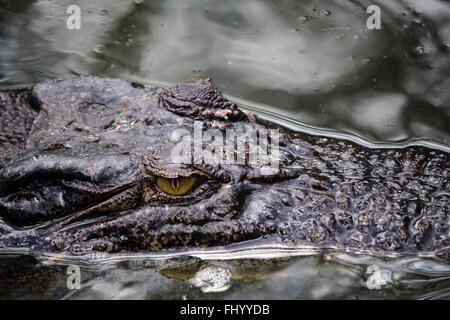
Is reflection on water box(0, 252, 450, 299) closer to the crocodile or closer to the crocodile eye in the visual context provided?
the crocodile

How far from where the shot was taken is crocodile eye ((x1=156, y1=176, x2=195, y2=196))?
293 cm

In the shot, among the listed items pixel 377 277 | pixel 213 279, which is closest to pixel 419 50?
pixel 377 277

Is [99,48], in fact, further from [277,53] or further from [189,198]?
[189,198]

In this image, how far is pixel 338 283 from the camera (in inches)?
112

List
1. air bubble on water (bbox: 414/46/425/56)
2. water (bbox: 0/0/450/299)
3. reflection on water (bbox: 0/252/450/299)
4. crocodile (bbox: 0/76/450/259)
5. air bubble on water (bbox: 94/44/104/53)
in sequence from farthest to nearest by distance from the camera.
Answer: air bubble on water (bbox: 94/44/104/53)
air bubble on water (bbox: 414/46/425/56)
water (bbox: 0/0/450/299)
crocodile (bbox: 0/76/450/259)
reflection on water (bbox: 0/252/450/299)

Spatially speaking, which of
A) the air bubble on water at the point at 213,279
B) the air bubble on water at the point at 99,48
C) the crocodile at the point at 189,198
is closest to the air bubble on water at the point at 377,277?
the crocodile at the point at 189,198

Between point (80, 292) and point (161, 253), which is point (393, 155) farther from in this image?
point (80, 292)

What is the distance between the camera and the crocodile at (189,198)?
293 centimetres

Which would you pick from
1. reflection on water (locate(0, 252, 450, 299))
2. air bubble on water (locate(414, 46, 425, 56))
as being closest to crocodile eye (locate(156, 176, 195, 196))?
reflection on water (locate(0, 252, 450, 299))

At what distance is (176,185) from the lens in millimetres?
2957

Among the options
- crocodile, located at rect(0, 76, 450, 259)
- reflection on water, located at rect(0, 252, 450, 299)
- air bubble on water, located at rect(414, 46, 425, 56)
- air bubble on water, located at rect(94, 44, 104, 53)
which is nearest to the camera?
reflection on water, located at rect(0, 252, 450, 299)

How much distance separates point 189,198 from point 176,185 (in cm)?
12

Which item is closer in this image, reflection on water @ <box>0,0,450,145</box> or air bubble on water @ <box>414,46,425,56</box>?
reflection on water @ <box>0,0,450,145</box>
